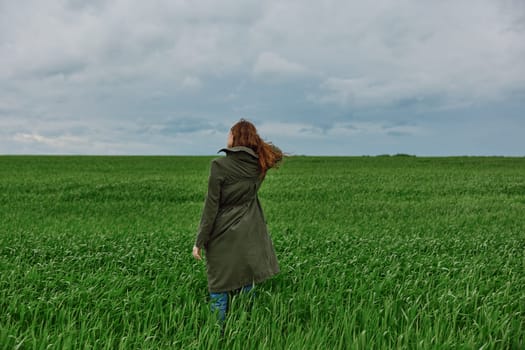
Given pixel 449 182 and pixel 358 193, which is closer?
pixel 358 193

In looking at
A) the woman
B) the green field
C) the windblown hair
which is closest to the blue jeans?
the woman

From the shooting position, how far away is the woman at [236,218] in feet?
17.3

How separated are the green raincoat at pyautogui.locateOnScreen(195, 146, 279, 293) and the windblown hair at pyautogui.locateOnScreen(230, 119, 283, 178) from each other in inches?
3.8

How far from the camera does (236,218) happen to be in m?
5.39

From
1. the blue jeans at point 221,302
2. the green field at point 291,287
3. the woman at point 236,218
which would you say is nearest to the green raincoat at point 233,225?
the woman at point 236,218

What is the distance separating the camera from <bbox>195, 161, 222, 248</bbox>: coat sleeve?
523cm

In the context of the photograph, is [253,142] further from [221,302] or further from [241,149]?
[221,302]

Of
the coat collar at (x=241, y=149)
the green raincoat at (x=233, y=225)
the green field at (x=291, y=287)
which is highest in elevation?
the coat collar at (x=241, y=149)

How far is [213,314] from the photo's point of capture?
5.29 m

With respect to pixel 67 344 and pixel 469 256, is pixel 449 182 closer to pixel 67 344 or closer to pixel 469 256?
pixel 469 256

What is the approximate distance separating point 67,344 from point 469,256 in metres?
7.75

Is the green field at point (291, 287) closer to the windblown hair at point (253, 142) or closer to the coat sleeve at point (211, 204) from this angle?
the coat sleeve at point (211, 204)

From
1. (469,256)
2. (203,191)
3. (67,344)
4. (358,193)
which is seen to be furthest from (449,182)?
(67,344)

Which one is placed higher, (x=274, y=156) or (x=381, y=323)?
(x=274, y=156)
